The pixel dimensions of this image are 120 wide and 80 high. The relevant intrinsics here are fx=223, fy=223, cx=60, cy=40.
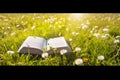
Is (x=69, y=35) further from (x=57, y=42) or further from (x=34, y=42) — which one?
(x=34, y=42)

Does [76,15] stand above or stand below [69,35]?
above

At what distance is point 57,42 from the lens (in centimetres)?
144

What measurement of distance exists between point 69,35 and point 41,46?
21cm

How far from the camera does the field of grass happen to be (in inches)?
55.0

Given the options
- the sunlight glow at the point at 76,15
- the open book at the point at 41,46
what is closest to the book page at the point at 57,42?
the open book at the point at 41,46

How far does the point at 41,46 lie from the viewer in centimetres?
142

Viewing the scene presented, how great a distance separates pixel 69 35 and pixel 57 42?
10cm

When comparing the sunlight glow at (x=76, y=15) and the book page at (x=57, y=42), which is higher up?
the sunlight glow at (x=76, y=15)

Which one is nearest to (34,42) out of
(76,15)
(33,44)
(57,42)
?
(33,44)

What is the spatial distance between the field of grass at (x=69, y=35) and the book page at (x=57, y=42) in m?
0.04

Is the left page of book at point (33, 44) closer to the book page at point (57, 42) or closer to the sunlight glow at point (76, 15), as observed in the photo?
the book page at point (57, 42)

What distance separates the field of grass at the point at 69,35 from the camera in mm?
1396

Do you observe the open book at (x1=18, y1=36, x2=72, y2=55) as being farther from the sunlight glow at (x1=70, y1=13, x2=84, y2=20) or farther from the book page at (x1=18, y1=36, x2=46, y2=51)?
the sunlight glow at (x1=70, y1=13, x2=84, y2=20)

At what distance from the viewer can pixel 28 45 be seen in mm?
1408
